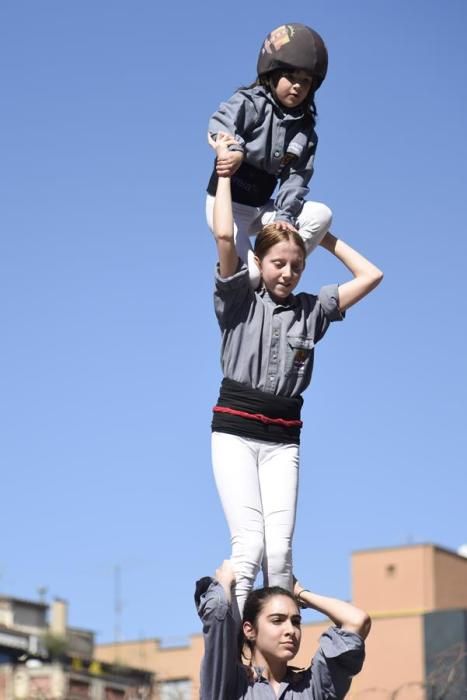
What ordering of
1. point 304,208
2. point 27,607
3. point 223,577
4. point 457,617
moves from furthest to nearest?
point 27,607 → point 457,617 → point 304,208 → point 223,577

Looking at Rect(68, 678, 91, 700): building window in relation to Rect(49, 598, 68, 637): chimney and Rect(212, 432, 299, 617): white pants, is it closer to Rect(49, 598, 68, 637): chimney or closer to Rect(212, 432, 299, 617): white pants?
Rect(49, 598, 68, 637): chimney

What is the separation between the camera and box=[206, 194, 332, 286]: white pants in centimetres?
764

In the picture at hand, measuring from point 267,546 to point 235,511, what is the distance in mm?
210

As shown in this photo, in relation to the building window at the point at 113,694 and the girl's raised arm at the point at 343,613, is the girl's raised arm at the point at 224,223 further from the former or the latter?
the building window at the point at 113,694

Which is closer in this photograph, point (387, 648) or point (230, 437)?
point (230, 437)

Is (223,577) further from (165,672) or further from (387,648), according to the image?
(165,672)

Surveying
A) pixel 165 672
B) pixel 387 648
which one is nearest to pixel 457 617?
pixel 387 648

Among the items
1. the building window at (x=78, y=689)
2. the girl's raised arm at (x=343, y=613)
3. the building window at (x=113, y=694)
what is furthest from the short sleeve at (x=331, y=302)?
the building window at (x=113, y=694)

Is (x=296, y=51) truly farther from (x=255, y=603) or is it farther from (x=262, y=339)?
(x=255, y=603)

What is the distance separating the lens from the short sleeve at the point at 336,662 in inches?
273

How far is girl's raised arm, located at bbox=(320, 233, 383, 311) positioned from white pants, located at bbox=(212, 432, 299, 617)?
781mm

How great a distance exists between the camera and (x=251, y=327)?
735 centimetres

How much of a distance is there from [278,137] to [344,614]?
2.23 m

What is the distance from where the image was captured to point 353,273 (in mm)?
7672
